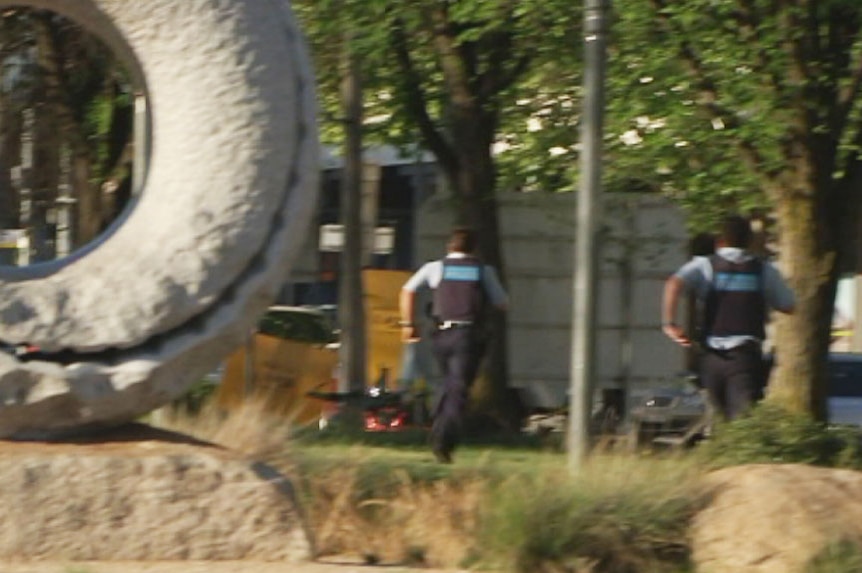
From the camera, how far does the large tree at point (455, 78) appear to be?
16.1 metres

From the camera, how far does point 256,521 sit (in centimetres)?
942

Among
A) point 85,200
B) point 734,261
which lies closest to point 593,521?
point 734,261

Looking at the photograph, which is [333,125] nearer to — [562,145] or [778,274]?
[562,145]

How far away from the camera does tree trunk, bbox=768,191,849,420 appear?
1498 centimetres

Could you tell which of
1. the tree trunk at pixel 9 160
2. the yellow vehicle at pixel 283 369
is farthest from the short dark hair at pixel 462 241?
the yellow vehicle at pixel 283 369

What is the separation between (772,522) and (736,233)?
326 centimetres

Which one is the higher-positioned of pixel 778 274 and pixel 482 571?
pixel 778 274

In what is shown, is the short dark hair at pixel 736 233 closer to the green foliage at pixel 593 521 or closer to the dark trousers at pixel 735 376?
the dark trousers at pixel 735 376

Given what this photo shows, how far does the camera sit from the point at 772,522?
9555mm

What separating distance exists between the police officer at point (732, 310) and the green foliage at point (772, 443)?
37 cm

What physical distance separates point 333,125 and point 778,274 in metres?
9.86

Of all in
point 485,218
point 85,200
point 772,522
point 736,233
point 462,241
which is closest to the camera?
point 772,522

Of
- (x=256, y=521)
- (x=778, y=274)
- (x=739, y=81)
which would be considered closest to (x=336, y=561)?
(x=256, y=521)

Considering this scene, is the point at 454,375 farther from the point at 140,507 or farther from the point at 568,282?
the point at 568,282
